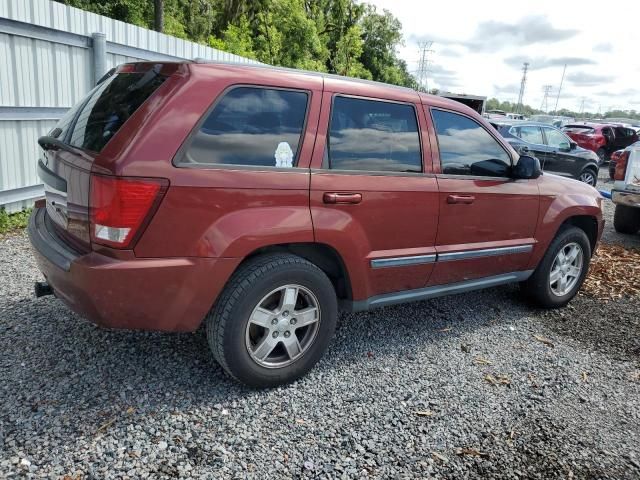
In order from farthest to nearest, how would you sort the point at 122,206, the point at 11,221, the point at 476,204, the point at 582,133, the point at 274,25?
the point at 274,25, the point at 582,133, the point at 11,221, the point at 476,204, the point at 122,206

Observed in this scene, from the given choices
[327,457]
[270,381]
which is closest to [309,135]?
[270,381]

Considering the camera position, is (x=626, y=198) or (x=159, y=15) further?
(x=159, y=15)

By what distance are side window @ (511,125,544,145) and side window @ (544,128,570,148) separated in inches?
10.5

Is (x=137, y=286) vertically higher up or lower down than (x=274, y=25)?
lower down

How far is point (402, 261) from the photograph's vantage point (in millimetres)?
3553

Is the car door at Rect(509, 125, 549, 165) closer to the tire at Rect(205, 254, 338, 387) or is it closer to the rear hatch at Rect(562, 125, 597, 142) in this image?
the rear hatch at Rect(562, 125, 597, 142)

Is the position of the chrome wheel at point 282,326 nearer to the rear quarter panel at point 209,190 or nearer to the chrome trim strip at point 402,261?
the rear quarter panel at point 209,190

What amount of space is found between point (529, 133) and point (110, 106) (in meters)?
11.6

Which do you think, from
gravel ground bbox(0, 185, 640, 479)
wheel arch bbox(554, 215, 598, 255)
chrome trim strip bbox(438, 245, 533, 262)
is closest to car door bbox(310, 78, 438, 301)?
chrome trim strip bbox(438, 245, 533, 262)

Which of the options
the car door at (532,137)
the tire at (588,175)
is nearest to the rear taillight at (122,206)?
the car door at (532,137)

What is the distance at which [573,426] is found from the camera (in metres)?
3.05

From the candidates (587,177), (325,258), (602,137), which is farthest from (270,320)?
(602,137)

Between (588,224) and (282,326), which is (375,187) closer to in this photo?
(282,326)

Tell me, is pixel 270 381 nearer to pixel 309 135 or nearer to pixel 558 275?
pixel 309 135
